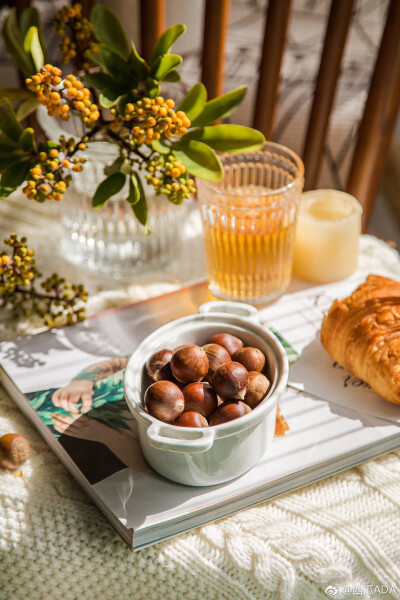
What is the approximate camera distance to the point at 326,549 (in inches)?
23.9

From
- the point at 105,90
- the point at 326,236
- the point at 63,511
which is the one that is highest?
the point at 105,90

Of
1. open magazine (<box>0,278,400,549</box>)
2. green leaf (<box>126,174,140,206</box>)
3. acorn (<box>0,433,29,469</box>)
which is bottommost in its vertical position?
acorn (<box>0,433,29,469</box>)

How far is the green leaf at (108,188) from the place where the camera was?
0.72 m

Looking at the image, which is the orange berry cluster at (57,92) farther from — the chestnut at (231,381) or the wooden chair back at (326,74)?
the wooden chair back at (326,74)

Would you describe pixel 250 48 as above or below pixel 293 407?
above

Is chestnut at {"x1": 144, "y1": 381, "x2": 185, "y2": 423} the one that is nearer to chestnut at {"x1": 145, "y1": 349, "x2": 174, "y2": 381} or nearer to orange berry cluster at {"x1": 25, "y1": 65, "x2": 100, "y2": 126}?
chestnut at {"x1": 145, "y1": 349, "x2": 174, "y2": 381}

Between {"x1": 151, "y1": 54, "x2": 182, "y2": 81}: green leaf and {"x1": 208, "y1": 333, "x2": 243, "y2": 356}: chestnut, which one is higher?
{"x1": 151, "y1": 54, "x2": 182, "y2": 81}: green leaf

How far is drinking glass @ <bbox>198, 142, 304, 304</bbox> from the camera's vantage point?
2.65 feet

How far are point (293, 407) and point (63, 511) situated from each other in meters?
0.27

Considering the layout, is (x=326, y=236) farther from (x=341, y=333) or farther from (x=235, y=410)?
(x=235, y=410)

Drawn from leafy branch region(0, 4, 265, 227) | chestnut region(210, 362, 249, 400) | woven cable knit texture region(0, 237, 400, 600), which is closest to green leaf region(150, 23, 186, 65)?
leafy branch region(0, 4, 265, 227)

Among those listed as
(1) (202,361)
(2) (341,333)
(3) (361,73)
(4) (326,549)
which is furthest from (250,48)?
(4) (326,549)

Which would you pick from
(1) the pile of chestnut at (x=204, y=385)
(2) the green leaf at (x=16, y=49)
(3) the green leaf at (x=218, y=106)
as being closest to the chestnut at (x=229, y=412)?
(1) the pile of chestnut at (x=204, y=385)

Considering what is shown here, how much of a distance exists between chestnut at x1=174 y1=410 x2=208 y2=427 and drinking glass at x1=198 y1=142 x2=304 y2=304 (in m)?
0.31
